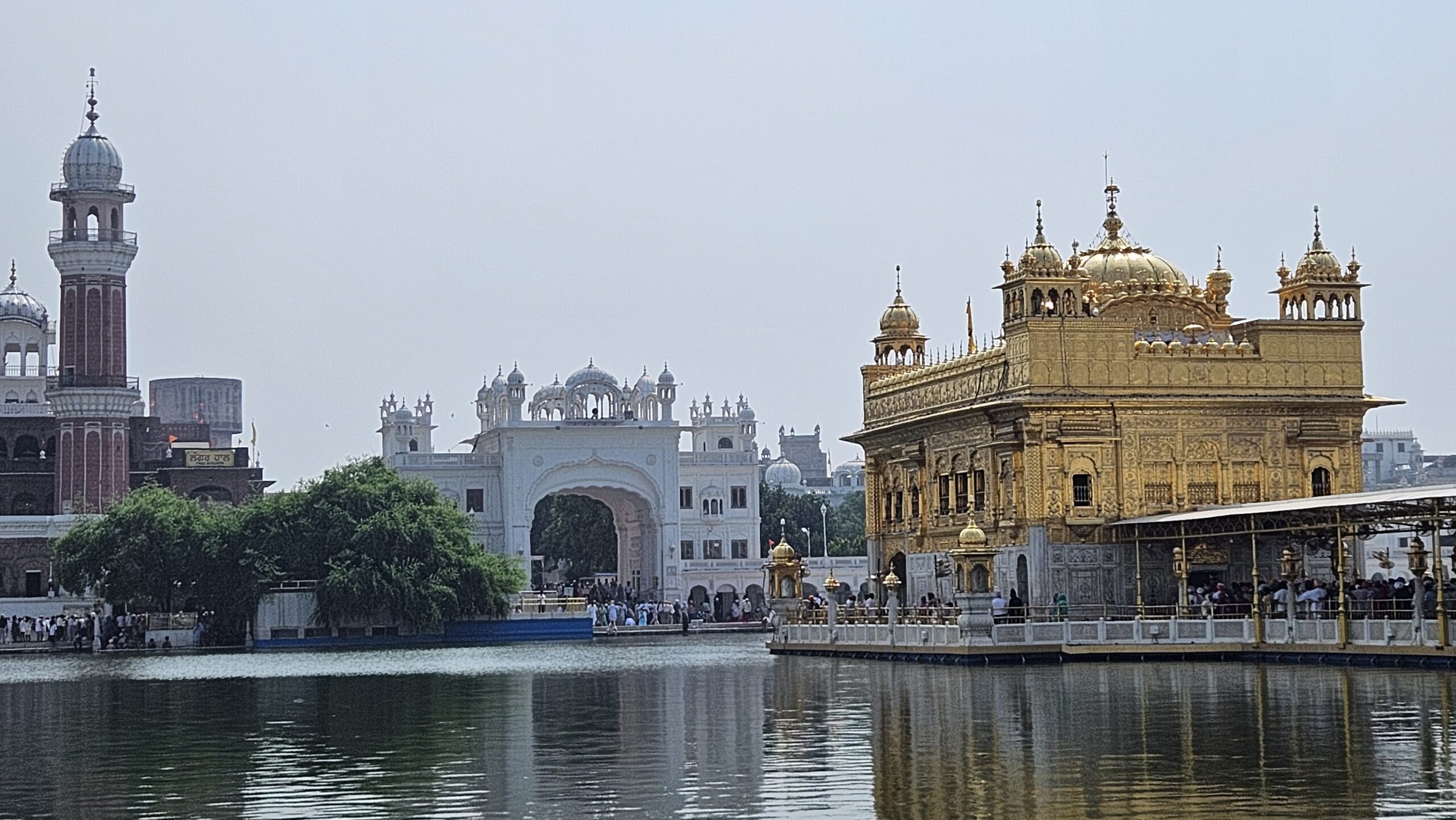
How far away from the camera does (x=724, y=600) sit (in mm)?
80688

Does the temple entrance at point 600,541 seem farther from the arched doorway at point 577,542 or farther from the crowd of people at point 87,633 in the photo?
the crowd of people at point 87,633

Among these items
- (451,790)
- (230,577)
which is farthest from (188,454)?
(451,790)

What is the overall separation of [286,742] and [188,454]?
62.4m

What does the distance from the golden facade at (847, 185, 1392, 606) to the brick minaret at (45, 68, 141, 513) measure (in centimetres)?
3908

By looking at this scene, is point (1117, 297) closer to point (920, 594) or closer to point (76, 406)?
point (920, 594)

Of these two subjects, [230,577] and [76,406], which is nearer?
[230,577]

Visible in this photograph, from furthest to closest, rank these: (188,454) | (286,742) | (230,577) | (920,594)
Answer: (188,454)
(230,577)
(920,594)
(286,742)

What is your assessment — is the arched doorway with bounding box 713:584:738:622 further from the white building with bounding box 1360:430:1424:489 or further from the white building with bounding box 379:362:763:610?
the white building with bounding box 1360:430:1424:489

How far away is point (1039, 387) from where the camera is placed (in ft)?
121

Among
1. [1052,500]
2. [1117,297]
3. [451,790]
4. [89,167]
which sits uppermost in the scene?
[89,167]

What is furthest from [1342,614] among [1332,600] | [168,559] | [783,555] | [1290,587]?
[168,559]

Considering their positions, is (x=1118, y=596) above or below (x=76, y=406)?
below

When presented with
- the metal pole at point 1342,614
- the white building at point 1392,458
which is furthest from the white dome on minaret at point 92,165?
the white building at point 1392,458


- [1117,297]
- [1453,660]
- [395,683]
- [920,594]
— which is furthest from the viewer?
[920,594]
